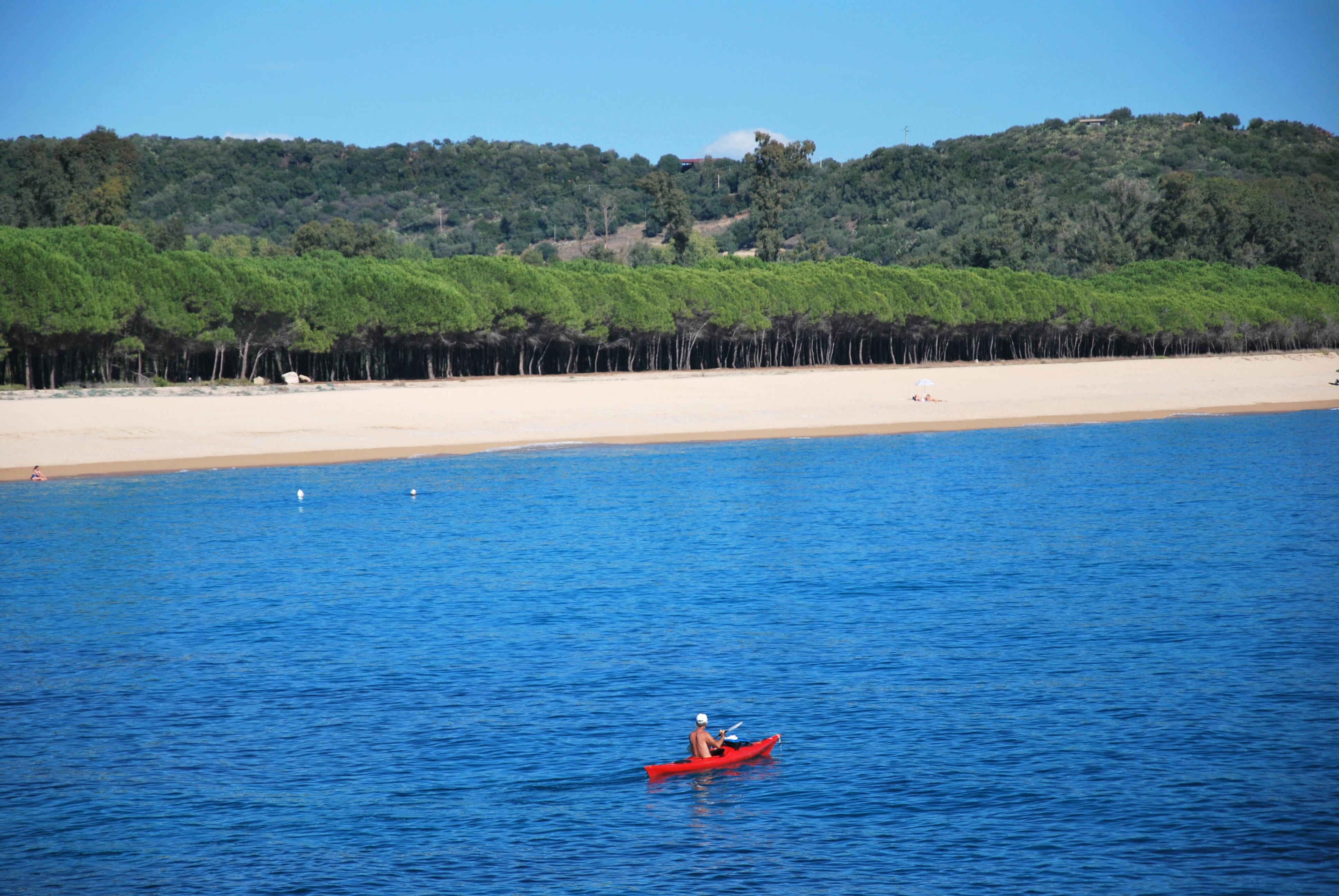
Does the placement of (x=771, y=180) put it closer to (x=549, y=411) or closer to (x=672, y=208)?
(x=672, y=208)

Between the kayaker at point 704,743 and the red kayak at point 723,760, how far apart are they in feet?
0.18

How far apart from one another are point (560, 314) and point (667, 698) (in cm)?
8186

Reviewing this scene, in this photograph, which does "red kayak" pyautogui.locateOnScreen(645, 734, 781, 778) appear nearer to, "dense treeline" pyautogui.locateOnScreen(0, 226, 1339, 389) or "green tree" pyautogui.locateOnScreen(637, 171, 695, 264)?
"dense treeline" pyautogui.locateOnScreen(0, 226, 1339, 389)

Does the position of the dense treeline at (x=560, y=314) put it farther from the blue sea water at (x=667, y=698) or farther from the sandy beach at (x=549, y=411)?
the blue sea water at (x=667, y=698)

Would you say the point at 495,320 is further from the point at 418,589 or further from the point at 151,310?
the point at 418,589

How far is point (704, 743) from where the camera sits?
1750cm

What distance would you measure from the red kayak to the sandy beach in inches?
1447

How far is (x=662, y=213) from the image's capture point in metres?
149

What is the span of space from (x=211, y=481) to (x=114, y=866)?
33.5 meters

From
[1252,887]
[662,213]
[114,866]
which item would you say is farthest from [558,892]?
[662,213]

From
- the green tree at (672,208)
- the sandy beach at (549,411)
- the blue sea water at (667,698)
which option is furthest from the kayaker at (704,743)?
the green tree at (672,208)

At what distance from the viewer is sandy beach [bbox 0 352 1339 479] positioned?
172 ft

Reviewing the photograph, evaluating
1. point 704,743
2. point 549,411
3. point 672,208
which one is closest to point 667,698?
point 704,743

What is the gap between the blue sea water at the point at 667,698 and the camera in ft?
48.8
